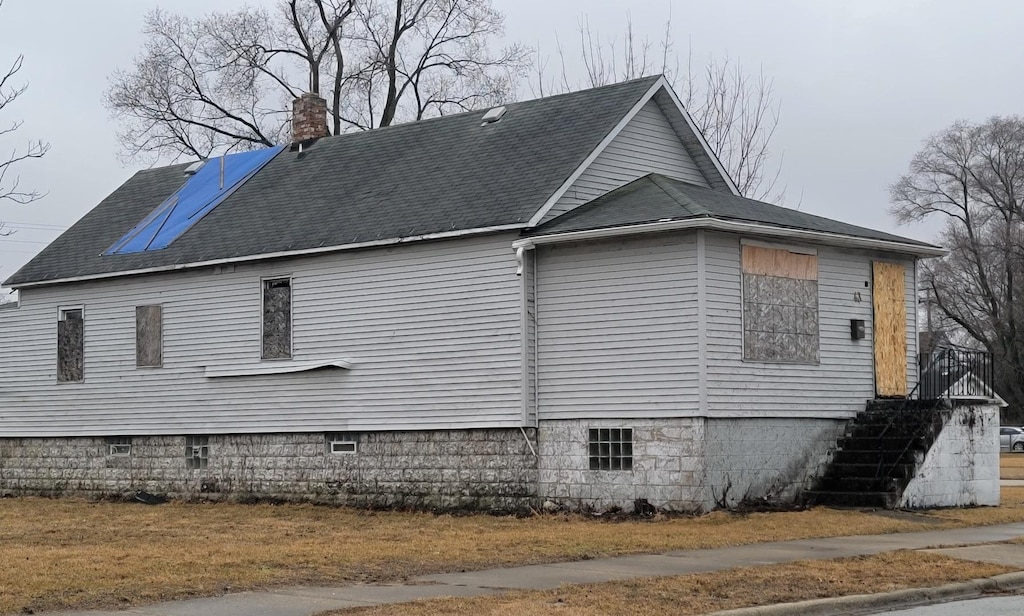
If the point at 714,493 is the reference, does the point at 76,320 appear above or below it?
above

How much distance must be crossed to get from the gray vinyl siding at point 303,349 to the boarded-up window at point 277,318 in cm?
16

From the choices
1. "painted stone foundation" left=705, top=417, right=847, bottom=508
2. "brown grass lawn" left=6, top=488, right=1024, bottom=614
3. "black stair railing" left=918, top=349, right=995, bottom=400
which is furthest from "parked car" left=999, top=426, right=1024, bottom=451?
"painted stone foundation" left=705, top=417, right=847, bottom=508

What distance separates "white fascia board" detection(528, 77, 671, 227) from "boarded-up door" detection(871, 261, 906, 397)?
4760 millimetres

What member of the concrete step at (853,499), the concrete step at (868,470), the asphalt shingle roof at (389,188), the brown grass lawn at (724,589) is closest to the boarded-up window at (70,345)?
the asphalt shingle roof at (389,188)

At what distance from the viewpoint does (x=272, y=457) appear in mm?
24938

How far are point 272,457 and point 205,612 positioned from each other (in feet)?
45.5

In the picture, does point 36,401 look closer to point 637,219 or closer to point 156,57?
point 637,219

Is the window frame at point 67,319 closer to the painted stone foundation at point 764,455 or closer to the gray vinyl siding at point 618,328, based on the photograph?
the gray vinyl siding at point 618,328

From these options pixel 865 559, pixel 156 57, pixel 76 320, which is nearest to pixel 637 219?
pixel 865 559

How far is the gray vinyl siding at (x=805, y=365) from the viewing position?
20219 millimetres

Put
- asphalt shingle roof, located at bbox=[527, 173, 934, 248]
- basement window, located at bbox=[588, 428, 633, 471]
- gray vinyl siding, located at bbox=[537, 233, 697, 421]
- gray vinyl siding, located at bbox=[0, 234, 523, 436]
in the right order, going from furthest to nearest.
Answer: gray vinyl siding, located at bbox=[0, 234, 523, 436] → basement window, located at bbox=[588, 428, 633, 471] → asphalt shingle roof, located at bbox=[527, 173, 934, 248] → gray vinyl siding, located at bbox=[537, 233, 697, 421]

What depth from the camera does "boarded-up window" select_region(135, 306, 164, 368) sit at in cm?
2658

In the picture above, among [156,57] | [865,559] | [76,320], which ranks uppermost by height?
[156,57]

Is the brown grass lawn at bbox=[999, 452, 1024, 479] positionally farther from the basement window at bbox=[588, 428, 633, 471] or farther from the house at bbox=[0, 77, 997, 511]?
the basement window at bbox=[588, 428, 633, 471]
